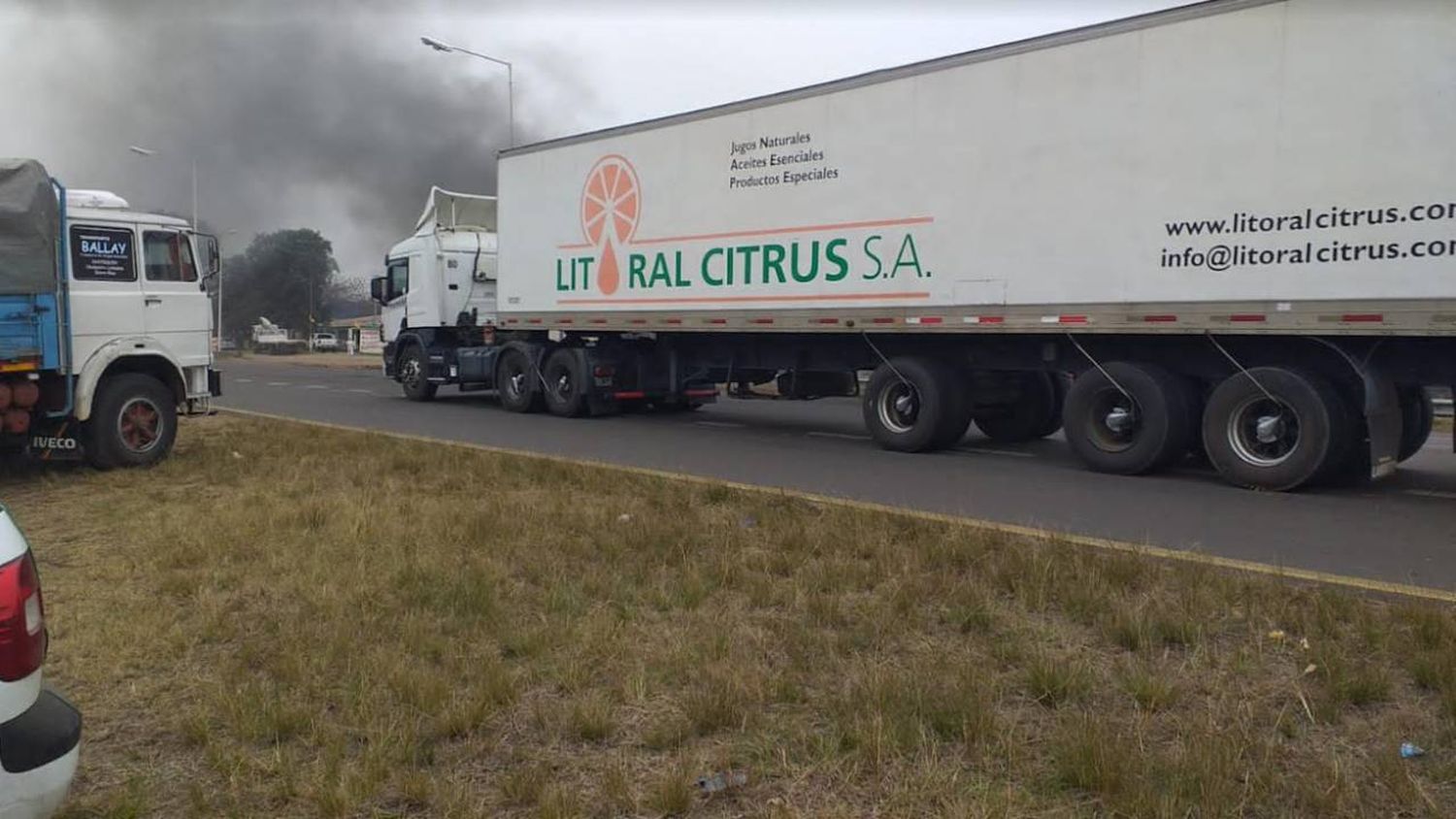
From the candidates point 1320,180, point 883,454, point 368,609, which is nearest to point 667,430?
point 883,454

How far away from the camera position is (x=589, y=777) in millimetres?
3330

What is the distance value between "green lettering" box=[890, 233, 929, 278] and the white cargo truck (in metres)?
0.02

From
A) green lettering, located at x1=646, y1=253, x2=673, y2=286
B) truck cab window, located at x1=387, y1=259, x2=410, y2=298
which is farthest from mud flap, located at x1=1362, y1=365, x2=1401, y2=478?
truck cab window, located at x1=387, y1=259, x2=410, y2=298

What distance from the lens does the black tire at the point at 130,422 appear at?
9477 millimetres

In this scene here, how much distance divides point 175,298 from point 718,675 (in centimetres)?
827

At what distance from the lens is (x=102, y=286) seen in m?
9.48

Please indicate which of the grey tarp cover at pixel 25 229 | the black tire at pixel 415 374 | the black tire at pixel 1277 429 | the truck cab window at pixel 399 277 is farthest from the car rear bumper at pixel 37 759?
the truck cab window at pixel 399 277

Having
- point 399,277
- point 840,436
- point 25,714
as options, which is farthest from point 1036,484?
point 399,277

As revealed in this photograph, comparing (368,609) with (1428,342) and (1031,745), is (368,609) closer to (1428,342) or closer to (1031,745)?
(1031,745)

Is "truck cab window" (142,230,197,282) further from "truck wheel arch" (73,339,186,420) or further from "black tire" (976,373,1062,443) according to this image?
"black tire" (976,373,1062,443)

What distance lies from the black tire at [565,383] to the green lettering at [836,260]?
4997 mm

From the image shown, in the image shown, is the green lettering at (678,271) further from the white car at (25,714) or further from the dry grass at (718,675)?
the white car at (25,714)

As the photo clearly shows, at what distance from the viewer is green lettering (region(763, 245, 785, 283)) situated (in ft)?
40.7

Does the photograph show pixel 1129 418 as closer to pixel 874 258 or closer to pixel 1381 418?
pixel 1381 418
